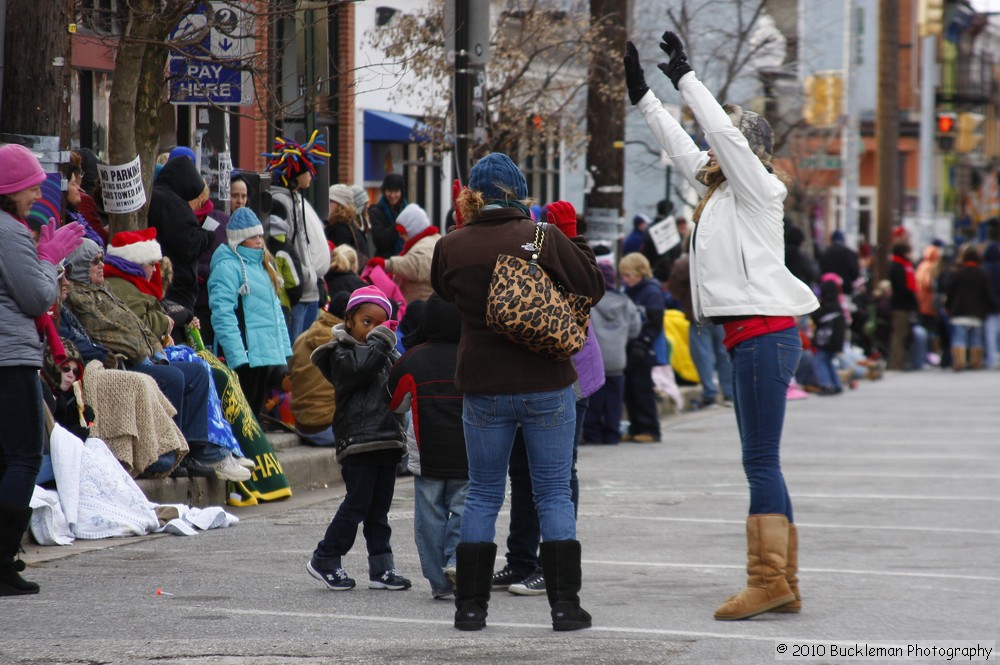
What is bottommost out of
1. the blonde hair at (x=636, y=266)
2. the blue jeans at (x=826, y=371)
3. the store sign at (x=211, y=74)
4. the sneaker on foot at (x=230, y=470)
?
the blue jeans at (x=826, y=371)

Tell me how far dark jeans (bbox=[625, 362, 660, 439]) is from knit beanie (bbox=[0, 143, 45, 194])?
862 cm

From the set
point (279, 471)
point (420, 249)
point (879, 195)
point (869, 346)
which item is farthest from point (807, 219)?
point (279, 471)

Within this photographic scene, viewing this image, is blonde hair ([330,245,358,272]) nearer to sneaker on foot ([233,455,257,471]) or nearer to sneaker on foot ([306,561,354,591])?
sneaker on foot ([233,455,257,471])

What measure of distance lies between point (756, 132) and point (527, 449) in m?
1.75

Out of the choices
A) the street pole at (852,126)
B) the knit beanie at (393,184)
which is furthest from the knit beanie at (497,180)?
the street pole at (852,126)

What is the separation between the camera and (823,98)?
115 feet

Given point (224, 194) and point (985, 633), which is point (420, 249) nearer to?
point (224, 194)

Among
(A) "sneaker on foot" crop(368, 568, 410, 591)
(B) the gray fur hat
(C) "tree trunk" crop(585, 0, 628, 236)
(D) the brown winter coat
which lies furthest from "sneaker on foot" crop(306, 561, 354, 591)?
(C) "tree trunk" crop(585, 0, 628, 236)

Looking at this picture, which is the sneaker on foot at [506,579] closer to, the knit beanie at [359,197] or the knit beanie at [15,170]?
the knit beanie at [15,170]

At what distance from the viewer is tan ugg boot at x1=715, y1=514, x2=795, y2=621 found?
6.75 meters

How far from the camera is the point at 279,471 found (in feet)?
35.2

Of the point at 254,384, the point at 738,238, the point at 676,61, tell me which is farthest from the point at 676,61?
the point at 254,384

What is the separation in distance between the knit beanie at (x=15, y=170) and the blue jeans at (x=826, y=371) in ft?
50.8

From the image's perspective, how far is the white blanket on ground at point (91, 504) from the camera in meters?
8.73
